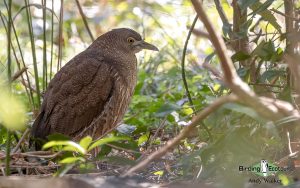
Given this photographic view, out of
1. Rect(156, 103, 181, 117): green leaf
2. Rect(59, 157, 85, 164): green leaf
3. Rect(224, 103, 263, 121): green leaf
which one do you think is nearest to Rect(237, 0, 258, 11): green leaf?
Rect(156, 103, 181, 117): green leaf

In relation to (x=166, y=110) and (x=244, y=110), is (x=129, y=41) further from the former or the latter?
(x=244, y=110)

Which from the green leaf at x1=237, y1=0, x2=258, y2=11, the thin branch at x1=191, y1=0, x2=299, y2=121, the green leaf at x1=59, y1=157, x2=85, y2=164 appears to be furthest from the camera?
the green leaf at x1=237, y1=0, x2=258, y2=11

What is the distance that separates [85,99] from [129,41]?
3.21 ft

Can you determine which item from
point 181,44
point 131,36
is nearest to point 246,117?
point 131,36

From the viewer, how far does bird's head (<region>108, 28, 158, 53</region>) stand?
545cm

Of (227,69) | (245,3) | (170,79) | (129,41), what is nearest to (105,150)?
(245,3)

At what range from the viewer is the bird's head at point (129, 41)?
5445 millimetres

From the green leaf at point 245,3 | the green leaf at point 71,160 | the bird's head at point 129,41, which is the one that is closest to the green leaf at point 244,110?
the green leaf at point 71,160

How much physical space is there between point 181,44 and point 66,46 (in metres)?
1.29

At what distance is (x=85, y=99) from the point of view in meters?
4.71

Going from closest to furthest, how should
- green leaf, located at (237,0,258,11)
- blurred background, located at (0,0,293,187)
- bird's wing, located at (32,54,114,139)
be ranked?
blurred background, located at (0,0,293,187)
green leaf, located at (237,0,258,11)
bird's wing, located at (32,54,114,139)

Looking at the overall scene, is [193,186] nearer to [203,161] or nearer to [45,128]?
[203,161]

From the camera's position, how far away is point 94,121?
15.5 ft

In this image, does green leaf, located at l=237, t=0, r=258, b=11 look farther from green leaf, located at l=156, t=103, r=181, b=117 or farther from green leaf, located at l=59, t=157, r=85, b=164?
green leaf, located at l=59, t=157, r=85, b=164
